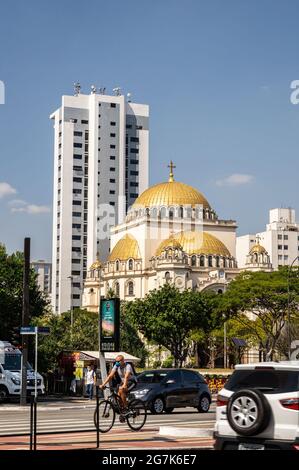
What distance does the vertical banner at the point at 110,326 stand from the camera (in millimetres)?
30500

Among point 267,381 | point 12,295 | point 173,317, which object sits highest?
point 173,317

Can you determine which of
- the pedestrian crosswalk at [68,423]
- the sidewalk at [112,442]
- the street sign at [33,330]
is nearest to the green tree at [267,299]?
the street sign at [33,330]

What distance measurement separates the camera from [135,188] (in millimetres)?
175875

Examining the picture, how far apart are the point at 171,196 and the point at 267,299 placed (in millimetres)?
53522

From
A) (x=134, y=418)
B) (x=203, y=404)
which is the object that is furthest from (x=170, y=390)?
(x=134, y=418)

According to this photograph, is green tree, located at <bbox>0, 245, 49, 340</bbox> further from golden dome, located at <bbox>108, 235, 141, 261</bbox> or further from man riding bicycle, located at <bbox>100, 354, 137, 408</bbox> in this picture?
golden dome, located at <bbox>108, 235, 141, 261</bbox>

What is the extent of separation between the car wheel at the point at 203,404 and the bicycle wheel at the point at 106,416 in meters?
9.94

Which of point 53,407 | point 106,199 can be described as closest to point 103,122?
point 106,199

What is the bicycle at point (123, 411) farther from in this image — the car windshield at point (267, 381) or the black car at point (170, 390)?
the black car at point (170, 390)

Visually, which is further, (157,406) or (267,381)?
(157,406)

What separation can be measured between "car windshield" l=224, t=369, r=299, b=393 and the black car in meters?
15.4

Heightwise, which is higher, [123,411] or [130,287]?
[130,287]

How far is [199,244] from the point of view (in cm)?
12431

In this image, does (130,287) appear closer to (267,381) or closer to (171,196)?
(171,196)
